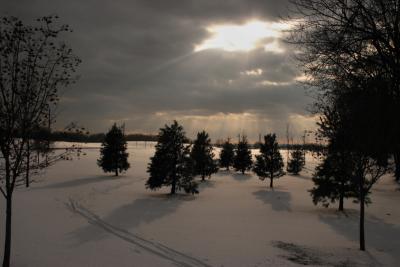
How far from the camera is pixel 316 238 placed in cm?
1875

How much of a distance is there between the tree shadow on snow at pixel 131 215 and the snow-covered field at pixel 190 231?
0.18ft

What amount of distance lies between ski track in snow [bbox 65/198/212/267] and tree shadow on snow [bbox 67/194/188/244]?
0.06 meters

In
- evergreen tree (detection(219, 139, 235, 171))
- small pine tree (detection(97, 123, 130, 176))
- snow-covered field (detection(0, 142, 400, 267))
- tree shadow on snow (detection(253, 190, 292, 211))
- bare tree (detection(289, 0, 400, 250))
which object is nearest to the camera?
bare tree (detection(289, 0, 400, 250))

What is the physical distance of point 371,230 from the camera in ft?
71.9

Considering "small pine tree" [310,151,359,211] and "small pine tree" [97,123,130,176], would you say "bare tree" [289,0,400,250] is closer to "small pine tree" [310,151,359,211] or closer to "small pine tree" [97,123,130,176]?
"small pine tree" [310,151,359,211]

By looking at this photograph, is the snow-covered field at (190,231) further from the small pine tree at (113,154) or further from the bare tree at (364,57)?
the small pine tree at (113,154)

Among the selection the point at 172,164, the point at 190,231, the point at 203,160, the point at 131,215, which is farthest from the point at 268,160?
the point at 190,231

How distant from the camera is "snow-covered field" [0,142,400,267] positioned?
13664mm

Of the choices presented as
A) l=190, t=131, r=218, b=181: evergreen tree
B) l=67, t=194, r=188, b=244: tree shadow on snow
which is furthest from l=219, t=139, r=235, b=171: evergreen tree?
l=67, t=194, r=188, b=244: tree shadow on snow

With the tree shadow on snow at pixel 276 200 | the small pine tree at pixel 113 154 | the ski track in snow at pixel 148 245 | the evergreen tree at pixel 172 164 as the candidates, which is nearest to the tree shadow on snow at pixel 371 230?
the tree shadow on snow at pixel 276 200

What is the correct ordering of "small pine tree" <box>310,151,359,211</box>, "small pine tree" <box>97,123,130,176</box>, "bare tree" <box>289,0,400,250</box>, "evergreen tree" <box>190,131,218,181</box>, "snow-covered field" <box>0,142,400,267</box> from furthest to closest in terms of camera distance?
"evergreen tree" <box>190,131,218,181</box> < "small pine tree" <box>97,123,130,176</box> < "small pine tree" <box>310,151,359,211</box> < "snow-covered field" <box>0,142,400,267</box> < "bare tree" <box>289,0,400,250</box>

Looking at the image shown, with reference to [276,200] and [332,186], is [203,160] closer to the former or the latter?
[276,200]

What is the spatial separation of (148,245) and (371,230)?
14472 mm

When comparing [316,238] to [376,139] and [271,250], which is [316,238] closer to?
[271,250]
